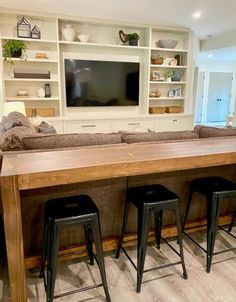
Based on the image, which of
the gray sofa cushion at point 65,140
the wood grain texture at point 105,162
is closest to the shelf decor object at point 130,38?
the gray sofa cushion at point 65,140

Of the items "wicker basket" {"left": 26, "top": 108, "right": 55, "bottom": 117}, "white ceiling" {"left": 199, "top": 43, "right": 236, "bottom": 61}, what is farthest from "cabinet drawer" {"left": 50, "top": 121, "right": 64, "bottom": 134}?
"white ceiling" {"left": 199, "top": 43, "right": 236, "bottom": 61}

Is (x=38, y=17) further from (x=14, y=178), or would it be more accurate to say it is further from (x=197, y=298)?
(x=197, y=298)

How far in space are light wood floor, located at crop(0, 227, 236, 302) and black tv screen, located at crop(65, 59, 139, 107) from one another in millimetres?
3851

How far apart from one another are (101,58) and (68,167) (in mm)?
4453

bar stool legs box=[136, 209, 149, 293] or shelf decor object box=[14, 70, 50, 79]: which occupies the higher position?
shelf decor object box=[14, 70, 50, 79]

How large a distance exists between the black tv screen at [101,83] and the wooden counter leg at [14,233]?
4175 mm

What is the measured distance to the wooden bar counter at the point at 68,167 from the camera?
1259 millimetres

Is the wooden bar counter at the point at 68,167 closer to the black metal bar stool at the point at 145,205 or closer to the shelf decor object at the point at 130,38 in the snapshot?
the black metal bar stool at the point at 145,205

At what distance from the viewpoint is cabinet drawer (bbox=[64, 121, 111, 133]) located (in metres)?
4.99

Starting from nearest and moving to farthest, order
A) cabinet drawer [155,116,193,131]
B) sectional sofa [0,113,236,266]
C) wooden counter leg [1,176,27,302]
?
wooden counter leg [1,176,27,302] < sectional sofa [0,113,236,266] < cabinet drawer [155,116,193,131]

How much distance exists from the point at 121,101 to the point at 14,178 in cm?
459

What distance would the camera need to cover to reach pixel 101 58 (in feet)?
17.4

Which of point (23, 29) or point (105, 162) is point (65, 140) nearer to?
point (105, 162)

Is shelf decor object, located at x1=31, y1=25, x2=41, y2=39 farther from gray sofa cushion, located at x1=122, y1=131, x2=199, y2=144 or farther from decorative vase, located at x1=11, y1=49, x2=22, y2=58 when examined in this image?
gray sofa cushion, located at x1=122, y1=131, x2=199, y2=144
